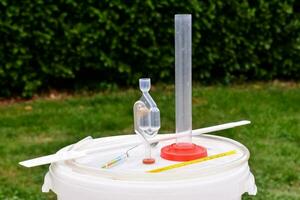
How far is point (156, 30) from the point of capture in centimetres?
523

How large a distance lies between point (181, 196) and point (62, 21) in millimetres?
3484

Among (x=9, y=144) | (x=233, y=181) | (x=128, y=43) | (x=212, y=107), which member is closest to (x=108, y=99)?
(x=128, y=43)

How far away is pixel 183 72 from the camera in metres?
1.87

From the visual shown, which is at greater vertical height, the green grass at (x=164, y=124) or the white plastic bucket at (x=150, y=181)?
the white plastic bucket at (x=150, y=181)

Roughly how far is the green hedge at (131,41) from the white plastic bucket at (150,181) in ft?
10.6

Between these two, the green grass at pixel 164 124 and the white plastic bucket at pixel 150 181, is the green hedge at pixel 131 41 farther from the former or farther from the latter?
the white plastic bucket at pixel 150 181

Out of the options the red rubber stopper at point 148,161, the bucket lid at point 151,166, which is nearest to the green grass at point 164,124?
the bucket lid at point 151,166

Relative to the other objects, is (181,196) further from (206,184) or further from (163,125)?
(163,125)

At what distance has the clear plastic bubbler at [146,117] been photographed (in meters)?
1.85

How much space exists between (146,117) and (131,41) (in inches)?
131

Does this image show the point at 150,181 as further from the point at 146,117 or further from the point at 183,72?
the point at 183,72

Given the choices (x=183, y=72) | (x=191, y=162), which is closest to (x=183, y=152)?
(x=191, y=162)

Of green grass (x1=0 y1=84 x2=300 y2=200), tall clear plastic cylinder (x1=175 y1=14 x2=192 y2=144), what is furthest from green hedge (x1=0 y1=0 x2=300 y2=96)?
tall clear plastic cylinder (x1=175 y1=14 x2=192 y2=144)

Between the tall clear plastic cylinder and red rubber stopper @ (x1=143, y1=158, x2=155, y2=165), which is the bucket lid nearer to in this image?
red rubber stopper @ (x1=143, y1=158, x2=155, y2=165)
